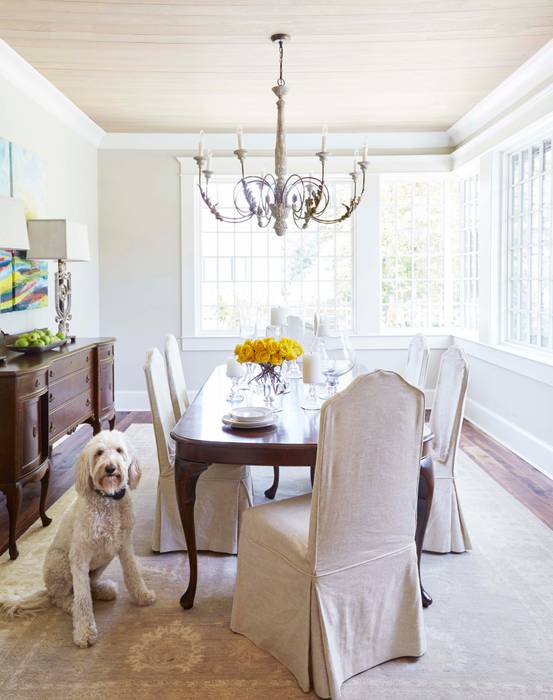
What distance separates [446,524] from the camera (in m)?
2.94

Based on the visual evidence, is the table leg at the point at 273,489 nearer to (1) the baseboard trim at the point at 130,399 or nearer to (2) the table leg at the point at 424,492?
(2) the table leg at the point at 424,492

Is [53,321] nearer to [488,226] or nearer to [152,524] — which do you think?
[152,524]

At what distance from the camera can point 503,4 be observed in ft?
10.8

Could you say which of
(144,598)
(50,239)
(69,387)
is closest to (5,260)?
(50,239)

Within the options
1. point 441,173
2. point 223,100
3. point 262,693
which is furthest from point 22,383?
point 441,173

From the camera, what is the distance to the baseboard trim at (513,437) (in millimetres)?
4281

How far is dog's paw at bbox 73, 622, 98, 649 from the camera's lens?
219 centimetres

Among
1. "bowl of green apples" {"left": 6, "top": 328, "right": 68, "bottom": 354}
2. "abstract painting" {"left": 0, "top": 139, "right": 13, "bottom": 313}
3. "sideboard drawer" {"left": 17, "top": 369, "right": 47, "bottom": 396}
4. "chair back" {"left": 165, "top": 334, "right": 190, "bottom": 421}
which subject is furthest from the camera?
"abstract painting" {"left": 0, "top": 139, "right": 13, "bottom": 313}

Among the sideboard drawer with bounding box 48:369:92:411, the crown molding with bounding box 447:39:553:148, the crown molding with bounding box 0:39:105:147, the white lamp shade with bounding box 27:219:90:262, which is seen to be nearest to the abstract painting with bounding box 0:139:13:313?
the white lamp shade with bounding box 27:219:90:262

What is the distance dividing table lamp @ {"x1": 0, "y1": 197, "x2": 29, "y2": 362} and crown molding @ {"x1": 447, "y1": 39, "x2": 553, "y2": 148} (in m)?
3.28

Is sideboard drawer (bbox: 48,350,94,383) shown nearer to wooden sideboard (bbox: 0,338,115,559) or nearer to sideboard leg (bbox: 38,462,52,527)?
wooden sideboard (bbox: 0,338,115,559)

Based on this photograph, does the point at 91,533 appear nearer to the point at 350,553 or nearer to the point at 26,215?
the point at 350,553

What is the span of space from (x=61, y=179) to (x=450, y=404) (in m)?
3.80

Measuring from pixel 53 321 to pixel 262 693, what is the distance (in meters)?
3.70
